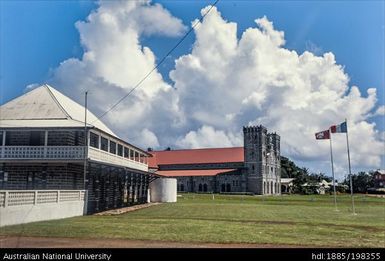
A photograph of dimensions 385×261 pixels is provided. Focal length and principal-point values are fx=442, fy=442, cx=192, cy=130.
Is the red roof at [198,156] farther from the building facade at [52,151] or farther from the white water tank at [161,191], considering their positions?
the building facade at [52,151]

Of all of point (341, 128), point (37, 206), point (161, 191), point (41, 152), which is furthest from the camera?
point (161, 191)

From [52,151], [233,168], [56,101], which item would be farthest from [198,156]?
[52,151]

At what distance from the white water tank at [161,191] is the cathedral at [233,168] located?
154ft

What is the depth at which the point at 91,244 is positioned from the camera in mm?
11406

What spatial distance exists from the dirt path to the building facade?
1072 cm

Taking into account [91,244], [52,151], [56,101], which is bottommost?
[91,244]

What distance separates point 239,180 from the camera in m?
96.2

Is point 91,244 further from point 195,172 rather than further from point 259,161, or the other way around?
point 195,172

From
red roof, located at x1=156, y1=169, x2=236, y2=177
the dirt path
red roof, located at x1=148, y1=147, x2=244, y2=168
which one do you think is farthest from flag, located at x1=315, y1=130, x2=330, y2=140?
red roof, located at x1=148, y1=147, x2=244, y2=168

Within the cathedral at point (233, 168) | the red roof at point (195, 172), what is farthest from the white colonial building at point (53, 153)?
the red roof at point (195, 172)

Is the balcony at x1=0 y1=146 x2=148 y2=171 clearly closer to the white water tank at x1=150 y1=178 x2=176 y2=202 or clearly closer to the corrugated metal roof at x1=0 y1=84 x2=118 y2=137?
the corrugated metal roof at x1=0 y1=84 x2=118 y2=137

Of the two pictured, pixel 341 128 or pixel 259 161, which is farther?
pixel 259 161

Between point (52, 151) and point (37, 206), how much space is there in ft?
27.8
